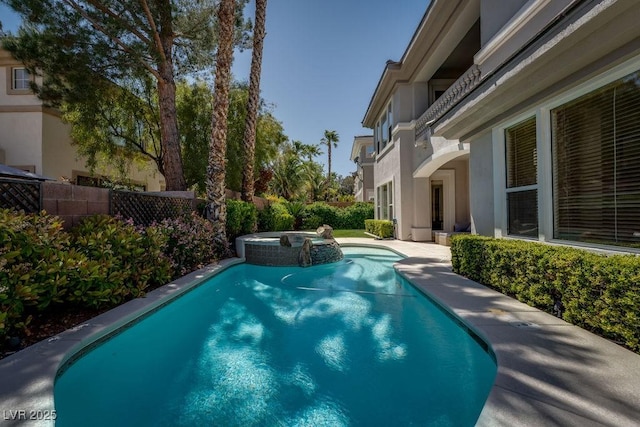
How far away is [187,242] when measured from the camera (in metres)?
8.27

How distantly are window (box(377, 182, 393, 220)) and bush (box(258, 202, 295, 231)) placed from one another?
6.22m

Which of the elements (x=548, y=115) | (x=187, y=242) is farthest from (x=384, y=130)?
(x=187, y=242)

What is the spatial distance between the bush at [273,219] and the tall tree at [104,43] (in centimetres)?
543

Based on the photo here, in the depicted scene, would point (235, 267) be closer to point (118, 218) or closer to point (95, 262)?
point (118, 218)

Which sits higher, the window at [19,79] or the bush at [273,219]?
the window at [19,79]

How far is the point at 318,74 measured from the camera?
65.4ft

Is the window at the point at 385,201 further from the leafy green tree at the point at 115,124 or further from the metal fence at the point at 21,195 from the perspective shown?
the metal fence at the point at 21,195

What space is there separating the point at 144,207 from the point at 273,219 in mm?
9968

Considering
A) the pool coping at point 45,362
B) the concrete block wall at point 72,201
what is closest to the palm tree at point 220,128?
the concrete block wall at point 72,201

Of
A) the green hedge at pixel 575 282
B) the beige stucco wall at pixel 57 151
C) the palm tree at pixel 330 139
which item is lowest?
the green hedge at pixel 575 282

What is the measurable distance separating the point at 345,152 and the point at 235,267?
42.3 m

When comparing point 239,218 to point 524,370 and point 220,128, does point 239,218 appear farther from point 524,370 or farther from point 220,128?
point 524,370

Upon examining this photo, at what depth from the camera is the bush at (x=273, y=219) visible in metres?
17.1

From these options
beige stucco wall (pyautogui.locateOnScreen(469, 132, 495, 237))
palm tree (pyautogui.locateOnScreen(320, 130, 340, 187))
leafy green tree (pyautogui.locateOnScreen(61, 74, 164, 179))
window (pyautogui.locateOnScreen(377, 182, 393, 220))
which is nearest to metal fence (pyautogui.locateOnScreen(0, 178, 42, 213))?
leafy green tree (pyautogui.locateOnScreen(61, 74, 164, 179))
